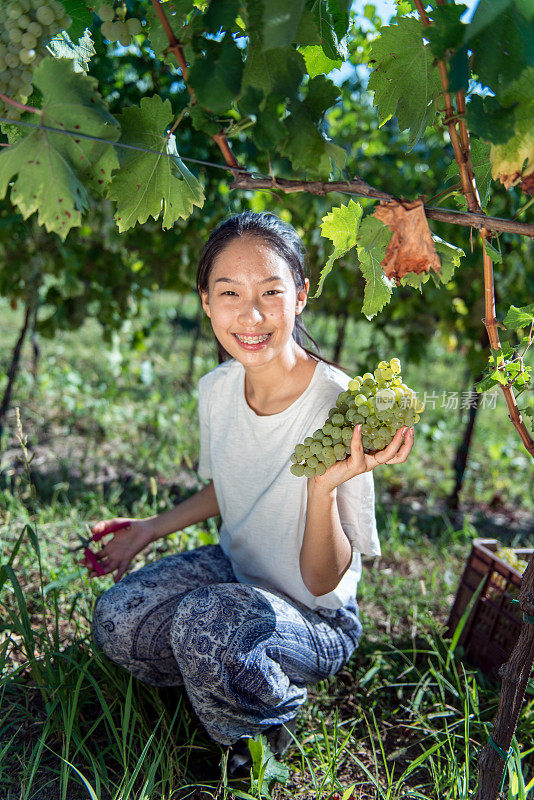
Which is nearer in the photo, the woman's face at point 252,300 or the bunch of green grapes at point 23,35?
the bunch of green grapes at point 23,35

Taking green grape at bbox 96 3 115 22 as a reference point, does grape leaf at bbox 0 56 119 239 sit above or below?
below

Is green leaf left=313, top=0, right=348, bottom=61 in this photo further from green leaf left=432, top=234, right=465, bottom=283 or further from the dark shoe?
the dark shoe

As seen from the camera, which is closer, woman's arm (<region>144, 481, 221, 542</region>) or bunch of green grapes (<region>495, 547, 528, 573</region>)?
woman's arm (<region>144, 481, 221, 542</region>)

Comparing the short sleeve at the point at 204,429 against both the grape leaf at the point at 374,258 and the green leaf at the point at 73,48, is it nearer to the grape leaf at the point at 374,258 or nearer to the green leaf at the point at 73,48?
the grape leaf at the point at 374,258

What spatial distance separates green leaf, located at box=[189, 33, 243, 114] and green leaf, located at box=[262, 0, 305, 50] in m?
0.11

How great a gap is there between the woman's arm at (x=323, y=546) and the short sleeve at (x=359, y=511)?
1.6 inches

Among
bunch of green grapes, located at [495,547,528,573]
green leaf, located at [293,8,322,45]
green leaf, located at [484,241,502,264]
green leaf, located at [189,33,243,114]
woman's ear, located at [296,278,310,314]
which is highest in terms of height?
green leaf, located at [293,8,322,45]

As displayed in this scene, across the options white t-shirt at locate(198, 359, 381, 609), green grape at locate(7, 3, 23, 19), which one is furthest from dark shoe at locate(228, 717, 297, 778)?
green grape at locate(7, 3, 23, 19)

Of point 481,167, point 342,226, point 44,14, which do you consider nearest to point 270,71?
point 342,226

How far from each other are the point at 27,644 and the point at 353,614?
0.88 metres

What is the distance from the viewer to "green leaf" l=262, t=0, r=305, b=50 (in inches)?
36.8

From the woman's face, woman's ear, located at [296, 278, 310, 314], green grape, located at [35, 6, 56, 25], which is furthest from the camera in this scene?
woman's ear, located at [296, 278, 310, 314]

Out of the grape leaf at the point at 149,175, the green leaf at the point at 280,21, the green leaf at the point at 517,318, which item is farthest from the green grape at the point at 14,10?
the green leaf at the point at 517,318

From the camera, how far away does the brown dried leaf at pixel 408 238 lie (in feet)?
3.64
